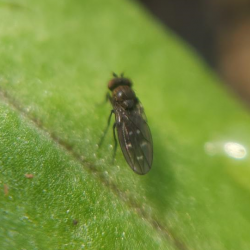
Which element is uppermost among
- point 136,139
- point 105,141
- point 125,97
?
point 125,97

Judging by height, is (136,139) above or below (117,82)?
below

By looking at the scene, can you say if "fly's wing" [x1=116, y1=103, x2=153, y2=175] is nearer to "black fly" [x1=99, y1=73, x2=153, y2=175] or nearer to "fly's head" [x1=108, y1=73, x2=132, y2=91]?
"black fly" [x1=99, y1=73, x2=153, y2=175]

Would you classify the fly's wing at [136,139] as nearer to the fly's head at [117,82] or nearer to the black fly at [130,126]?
the black fly at [130,126]

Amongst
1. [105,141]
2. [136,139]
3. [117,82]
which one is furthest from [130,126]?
[105,141]

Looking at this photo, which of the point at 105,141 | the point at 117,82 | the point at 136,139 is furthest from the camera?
the point at 117,82

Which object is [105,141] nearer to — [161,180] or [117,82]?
[161,180]

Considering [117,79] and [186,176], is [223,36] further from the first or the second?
[186,176]

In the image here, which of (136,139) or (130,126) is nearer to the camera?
(136,139)
